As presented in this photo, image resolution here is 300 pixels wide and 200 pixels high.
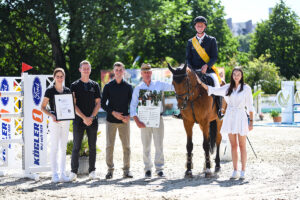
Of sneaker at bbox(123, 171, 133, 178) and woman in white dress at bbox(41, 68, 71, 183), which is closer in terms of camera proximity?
woman in white dress at bbox(41, 68, 71, 183)

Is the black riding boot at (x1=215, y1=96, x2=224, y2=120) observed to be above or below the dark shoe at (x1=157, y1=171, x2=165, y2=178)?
above

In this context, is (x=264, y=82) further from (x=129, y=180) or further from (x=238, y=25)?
(x=238, y=25)

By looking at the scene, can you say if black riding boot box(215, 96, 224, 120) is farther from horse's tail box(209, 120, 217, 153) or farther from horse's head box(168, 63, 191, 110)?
horse's head box(168, 63, 191, 110)

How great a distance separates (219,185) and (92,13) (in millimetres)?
20067

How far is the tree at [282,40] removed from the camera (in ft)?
158

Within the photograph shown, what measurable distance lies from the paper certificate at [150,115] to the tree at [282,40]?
4199cm

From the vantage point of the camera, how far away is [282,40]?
48438 millimetres

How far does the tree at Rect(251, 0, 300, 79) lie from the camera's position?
48.1 metres

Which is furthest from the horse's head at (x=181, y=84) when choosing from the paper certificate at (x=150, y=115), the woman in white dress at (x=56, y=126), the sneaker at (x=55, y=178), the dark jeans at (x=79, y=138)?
the sneaker at (x=55, y=178)

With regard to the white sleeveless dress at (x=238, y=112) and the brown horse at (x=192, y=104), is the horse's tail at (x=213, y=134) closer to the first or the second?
the brown horse at (x=192, y=104)

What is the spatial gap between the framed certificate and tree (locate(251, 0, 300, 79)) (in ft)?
140

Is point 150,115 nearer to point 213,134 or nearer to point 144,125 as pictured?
point 144,125

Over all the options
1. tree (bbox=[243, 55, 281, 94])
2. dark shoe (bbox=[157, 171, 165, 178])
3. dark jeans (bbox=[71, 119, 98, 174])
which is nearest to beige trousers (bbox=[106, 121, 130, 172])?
dark jeans (bbox=[71, 119, 98, 174])

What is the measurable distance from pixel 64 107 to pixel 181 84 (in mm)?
2117
